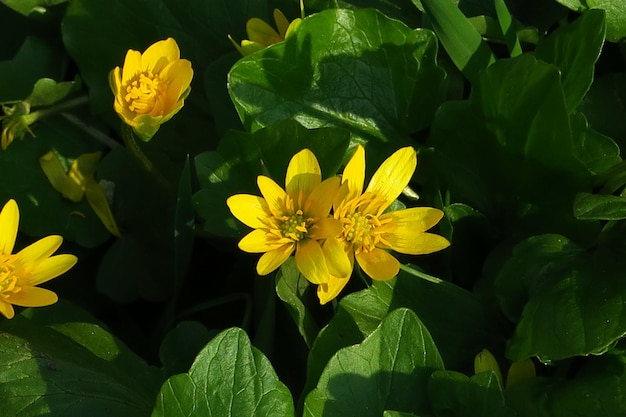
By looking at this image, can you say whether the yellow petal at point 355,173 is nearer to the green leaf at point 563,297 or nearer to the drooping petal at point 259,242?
the drooping petal at point 259,242

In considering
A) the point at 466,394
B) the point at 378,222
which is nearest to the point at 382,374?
the point at 466,394

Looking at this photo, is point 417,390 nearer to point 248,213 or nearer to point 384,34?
point 248,213

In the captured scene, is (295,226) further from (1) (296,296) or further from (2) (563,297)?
(2) (563,297)

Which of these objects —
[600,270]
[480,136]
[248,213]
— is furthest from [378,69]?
[600,270]

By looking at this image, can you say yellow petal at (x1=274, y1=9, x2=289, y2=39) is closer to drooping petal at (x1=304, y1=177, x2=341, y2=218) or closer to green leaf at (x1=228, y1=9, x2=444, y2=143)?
green leaf at (x1=228, y1=9, x2=444, y2=143)

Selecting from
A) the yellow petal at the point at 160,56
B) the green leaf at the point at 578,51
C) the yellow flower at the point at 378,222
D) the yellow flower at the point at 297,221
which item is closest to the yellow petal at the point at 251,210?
the yellow flower at the point at 297,221

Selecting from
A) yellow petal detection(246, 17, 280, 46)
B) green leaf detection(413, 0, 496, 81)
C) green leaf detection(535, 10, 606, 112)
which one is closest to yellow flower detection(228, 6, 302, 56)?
yellow petal detection(246, 17, 280, 46)
